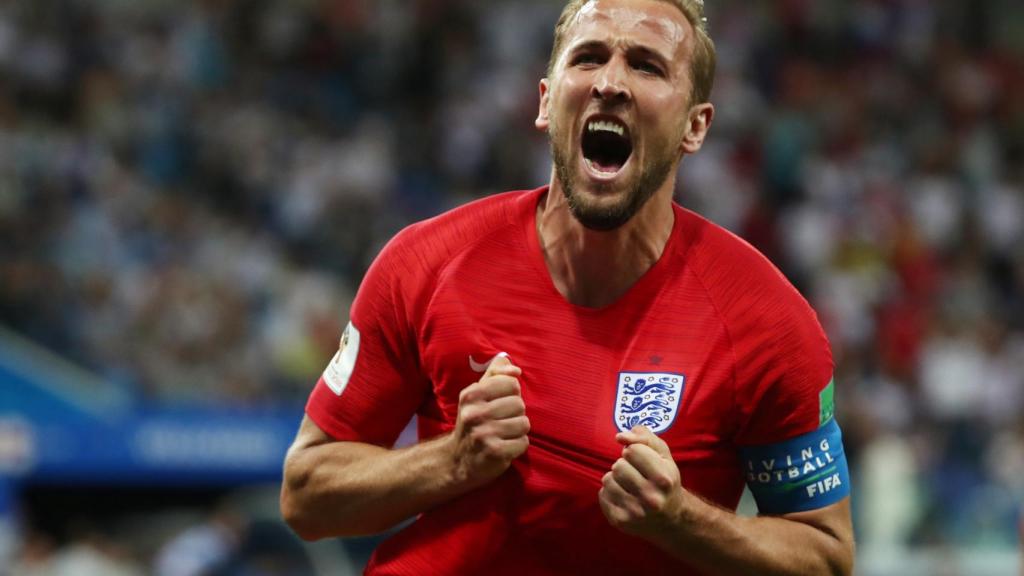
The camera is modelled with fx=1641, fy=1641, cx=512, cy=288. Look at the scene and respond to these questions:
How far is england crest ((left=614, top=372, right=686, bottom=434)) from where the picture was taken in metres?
3.53

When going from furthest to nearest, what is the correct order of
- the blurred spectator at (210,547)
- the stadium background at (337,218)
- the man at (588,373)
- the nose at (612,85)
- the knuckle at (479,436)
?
the stadium background at (337,218) < the blurred spectator at (210,547) < the nose at (612,85) < the man at (588,373) < the knuckle at (479,436)

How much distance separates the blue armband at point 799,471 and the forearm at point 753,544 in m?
0.05

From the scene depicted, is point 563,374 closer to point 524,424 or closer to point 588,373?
point 588,373

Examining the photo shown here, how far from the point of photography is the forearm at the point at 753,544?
3406 mm

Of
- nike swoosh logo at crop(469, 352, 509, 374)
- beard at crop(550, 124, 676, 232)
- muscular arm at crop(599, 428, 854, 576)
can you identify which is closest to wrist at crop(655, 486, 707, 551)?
muscular arm at crop(599, 428, 854, 576)

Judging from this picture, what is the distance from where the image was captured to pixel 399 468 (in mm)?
3568

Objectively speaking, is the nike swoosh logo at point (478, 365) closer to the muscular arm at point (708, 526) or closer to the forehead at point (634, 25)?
the muscular arm at point (708, 526)

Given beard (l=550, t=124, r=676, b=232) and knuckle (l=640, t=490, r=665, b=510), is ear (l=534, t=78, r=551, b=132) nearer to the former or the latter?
beard (l=550, t=124, r=676, b=232)

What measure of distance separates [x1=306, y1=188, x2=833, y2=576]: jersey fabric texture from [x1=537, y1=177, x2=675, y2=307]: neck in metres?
0.03

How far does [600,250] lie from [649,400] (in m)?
0.39

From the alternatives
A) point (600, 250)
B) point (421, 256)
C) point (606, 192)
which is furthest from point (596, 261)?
point (421, 256)

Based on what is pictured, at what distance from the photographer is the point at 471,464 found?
3.43 metres

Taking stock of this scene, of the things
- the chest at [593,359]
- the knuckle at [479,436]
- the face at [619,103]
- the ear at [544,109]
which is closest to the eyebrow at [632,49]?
the face at [619,103]

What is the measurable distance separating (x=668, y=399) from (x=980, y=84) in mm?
13379
